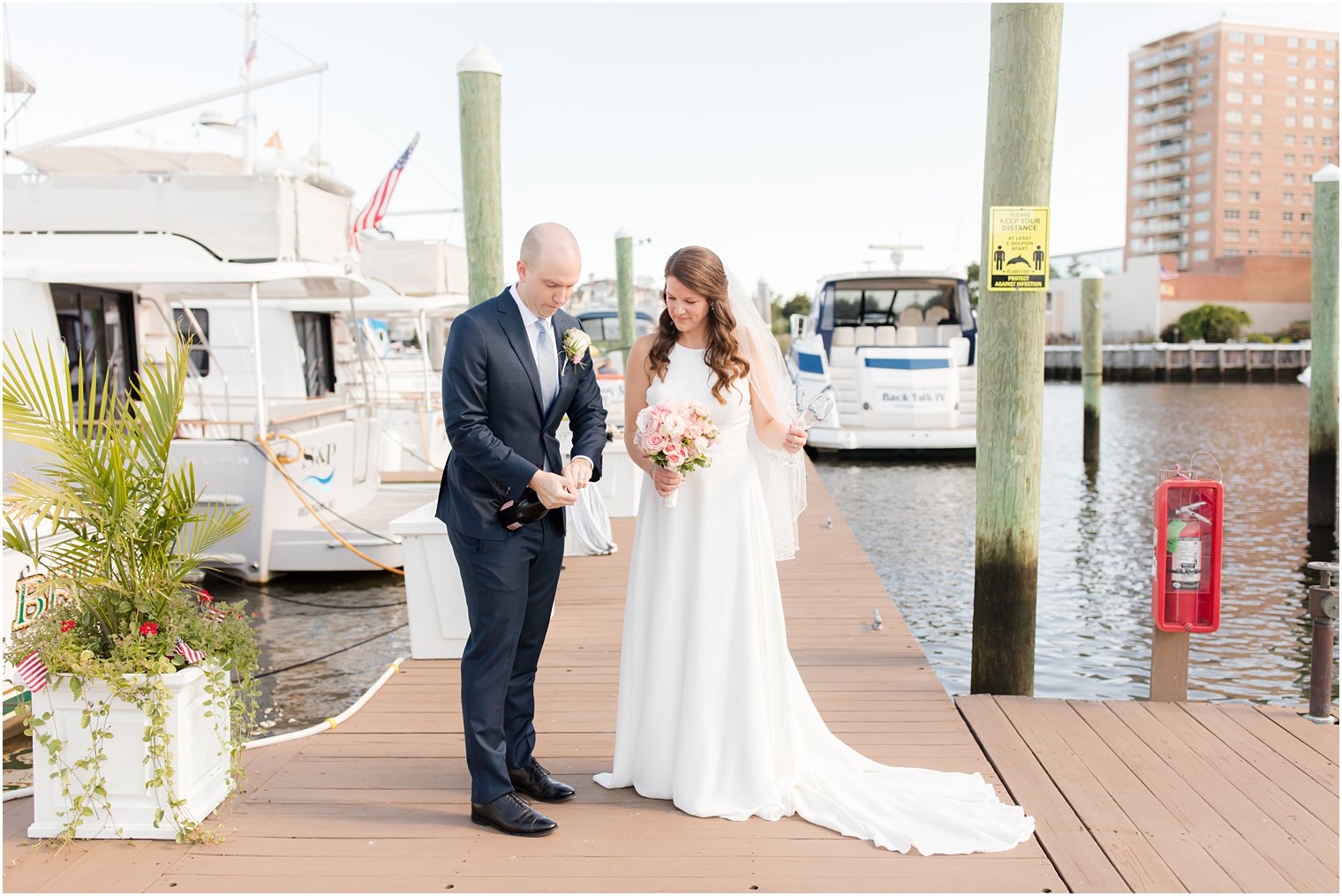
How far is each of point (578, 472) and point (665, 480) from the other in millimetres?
282

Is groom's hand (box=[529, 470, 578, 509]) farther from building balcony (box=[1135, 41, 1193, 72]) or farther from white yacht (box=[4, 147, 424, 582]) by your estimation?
building balcony (box=[1135, 41, 1193, 72])

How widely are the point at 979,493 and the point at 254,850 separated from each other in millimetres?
3455

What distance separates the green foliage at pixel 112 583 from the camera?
11.0 feet

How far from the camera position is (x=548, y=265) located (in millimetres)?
3414

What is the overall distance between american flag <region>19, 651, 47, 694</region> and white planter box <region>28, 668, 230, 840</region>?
0.08 ft

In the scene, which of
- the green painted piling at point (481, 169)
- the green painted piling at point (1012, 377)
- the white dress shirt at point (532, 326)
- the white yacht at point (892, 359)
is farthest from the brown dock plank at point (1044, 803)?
the white yacht at point (892, 359)

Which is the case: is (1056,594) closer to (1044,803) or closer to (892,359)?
(1044,803)

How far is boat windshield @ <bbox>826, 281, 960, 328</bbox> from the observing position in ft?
71.1

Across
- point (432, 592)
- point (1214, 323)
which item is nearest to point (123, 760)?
point (432, 592)

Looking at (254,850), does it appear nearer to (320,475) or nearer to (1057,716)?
(1057,716)

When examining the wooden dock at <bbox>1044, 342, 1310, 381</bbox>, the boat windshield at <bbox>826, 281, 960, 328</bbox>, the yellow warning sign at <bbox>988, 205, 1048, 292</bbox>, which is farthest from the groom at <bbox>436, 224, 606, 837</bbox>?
the wooden dock at <bbox>1044, 342, 1310, 381</bbox>

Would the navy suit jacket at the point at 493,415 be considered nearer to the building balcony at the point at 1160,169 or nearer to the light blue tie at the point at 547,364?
the light blue tie at the point at 547,364

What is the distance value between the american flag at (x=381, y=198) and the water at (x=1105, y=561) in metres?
7.42

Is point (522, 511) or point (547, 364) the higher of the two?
point (547, 364)
